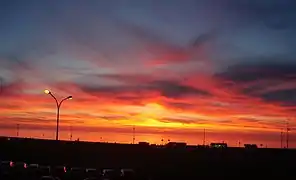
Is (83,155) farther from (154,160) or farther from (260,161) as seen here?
(260,161)

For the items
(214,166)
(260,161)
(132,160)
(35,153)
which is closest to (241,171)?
(214,166)

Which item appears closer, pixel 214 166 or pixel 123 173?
pixel 123 173

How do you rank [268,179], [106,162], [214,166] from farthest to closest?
[106,162]
[214,166]
[268,179]

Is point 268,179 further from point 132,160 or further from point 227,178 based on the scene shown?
point 132,160

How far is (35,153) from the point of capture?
10812cm

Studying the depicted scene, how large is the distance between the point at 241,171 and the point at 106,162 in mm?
26585

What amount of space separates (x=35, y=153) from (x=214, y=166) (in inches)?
1689

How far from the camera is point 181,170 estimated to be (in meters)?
78.7

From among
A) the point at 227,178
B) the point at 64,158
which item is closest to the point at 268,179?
the point at 227,178

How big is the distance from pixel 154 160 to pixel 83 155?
19.8 m

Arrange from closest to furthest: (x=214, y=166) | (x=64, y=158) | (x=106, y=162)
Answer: (x=214, y=166), (x=106, y=162), (x=64, y=158)

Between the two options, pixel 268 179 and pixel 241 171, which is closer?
pixel 268 179

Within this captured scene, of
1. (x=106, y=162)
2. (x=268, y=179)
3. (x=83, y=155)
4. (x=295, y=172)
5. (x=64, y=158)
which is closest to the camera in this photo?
(x=268, y=179)

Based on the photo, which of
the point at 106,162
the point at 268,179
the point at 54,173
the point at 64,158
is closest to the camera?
the point at 54,173
